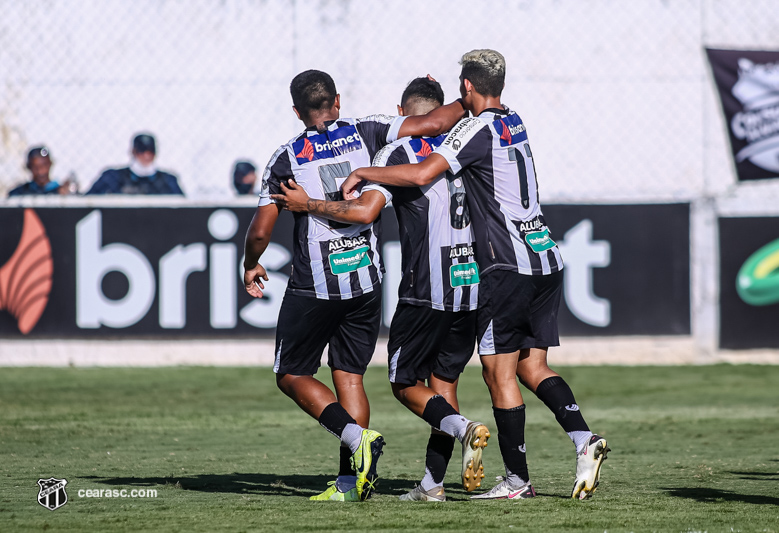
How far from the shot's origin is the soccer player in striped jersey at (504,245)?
4684mm

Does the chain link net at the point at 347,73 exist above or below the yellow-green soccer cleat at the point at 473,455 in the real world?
above

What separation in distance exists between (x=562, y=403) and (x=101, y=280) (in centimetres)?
655

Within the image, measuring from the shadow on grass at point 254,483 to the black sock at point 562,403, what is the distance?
618mm

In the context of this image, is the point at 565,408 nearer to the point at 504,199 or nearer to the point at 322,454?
the point at 504,199

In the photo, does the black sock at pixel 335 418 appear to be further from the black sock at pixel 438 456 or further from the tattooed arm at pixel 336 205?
the tattooed arm at pixel 336 205

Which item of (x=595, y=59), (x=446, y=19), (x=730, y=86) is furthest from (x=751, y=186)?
(x=446, y=19)

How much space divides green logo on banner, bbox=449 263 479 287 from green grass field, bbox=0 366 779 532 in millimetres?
965

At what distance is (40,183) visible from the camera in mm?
10844

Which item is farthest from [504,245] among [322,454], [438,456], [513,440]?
[322,454]

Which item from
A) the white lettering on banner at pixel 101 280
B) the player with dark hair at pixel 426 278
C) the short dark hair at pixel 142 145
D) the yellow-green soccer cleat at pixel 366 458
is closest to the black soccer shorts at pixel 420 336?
the player with dark hair at pixel 426 278

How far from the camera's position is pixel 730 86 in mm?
11484

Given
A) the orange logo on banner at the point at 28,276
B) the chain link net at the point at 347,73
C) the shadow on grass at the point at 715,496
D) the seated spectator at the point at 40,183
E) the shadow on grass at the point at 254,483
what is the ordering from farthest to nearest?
the chain link net at the point at 347,73
the seated spectator at the point at 40,183
the orange logo on banner at the point at 28,276
the shadow on grass at the point at 254,483
the shadow on grass at the point at 715,496

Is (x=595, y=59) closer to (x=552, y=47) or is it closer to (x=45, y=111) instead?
(x=552, y=47)

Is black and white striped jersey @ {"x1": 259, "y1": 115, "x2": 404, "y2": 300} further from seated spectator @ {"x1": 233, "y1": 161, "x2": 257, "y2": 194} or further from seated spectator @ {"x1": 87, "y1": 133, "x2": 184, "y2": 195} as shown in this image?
seated spectator @ {"x1": 233, "y1": 161, "x2": 257, "y2": 194}
